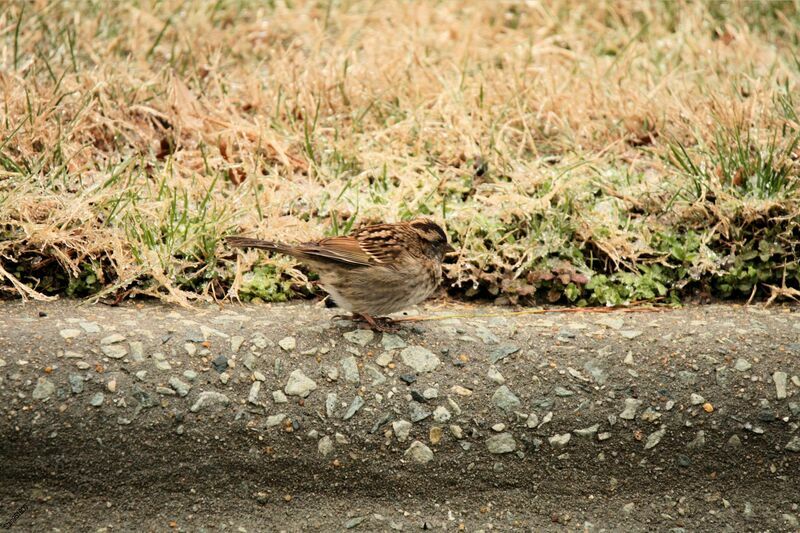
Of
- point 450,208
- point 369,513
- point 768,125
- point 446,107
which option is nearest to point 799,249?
point 768,125

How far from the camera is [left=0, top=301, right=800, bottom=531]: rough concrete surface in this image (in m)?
4.04

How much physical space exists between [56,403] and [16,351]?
0.30 meters

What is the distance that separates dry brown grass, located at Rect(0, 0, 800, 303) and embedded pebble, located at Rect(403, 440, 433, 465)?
4.08 ft

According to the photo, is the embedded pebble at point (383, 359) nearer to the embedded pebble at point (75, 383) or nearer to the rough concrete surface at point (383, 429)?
the rough concrete surface at point (383, 429)

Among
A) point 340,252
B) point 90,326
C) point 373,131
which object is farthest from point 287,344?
point 373,131

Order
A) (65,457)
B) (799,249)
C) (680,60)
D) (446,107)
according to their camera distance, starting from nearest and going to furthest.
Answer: (65,457) → (799,249) → (446,107) → (680,60)

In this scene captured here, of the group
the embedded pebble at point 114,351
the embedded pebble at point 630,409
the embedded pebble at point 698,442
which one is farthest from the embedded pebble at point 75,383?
the embedded pebble at point 698,442

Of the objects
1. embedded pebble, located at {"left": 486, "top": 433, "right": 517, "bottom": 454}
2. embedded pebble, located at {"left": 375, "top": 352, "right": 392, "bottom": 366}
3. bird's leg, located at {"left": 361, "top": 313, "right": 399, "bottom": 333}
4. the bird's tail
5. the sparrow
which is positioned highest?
the bird's tail

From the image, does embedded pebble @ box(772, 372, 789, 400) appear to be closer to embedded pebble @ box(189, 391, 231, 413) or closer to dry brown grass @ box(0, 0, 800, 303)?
dry brown grass @ box(0, 0, 800, 303)

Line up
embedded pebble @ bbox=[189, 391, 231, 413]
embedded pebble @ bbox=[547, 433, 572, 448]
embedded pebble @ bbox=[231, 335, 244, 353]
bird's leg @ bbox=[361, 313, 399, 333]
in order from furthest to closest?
bird's leg @ bbox=[361, 313, 399, 333] < embedded pebble @ bbox=[231, 335, 244, 353] < embedded pebble @ bbox=[547, 433, 572, 448] < embedded pebble @ bbox=[189, 391, 231, 413]

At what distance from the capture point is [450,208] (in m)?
5.63

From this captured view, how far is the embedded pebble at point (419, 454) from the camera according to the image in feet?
13.8

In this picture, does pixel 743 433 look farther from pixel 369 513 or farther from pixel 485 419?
pixel 369 513

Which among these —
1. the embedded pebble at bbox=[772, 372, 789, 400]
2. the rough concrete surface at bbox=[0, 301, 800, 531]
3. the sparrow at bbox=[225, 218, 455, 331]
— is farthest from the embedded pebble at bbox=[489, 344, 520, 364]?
the embedded pebble at bbox=[772, 372, 789, 400]
